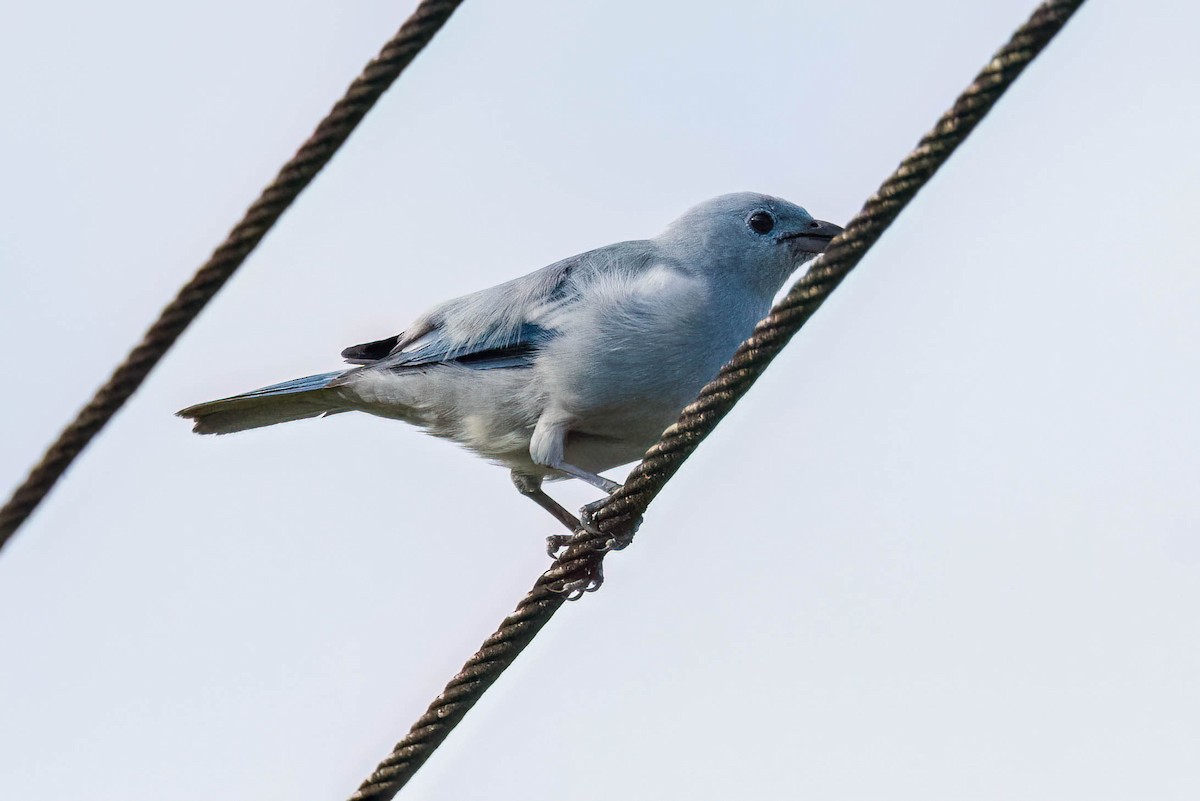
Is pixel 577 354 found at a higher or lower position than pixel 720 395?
higher

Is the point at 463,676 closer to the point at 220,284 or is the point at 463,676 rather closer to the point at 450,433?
the point at 220,284

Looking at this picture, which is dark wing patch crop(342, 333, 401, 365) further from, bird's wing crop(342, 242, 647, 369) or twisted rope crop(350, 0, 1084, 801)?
twisted rope crop(350, 0, 1084, 801)

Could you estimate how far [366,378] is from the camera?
7234mm

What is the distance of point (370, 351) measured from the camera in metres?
7.43

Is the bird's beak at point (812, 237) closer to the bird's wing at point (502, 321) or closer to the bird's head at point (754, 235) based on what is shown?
the bird's head at point (754, 235)

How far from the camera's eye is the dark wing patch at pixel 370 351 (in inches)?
292

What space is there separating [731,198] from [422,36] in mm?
4488

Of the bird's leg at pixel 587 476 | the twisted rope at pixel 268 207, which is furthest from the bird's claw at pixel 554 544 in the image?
the twisted rope at pixel 268 207

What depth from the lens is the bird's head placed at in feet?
24.3

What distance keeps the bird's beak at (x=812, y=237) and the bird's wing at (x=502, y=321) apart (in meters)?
0.83

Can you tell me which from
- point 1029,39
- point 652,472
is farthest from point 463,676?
point 1029,39

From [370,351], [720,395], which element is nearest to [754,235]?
[370,351]

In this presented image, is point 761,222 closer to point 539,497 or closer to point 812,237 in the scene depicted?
point 812,237

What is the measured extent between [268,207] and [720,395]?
146 cm
